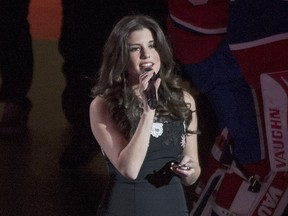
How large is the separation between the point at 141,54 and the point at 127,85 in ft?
0.24

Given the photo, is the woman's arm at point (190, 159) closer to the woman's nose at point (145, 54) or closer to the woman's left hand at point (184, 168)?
the woman's left hand at point (184, 168)

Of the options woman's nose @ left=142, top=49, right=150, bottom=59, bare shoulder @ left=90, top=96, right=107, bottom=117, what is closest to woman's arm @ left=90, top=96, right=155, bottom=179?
bare shoulder @ left=90, top=96, right=107, bottom=117

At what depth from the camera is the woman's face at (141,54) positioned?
75.0 inches

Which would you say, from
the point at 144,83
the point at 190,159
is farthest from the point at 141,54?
the point at 190,159

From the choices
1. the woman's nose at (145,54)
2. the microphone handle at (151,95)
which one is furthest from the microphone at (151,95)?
the woman's nose at (145,54)

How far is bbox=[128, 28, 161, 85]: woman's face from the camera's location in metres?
1.90

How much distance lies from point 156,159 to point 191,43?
266mm

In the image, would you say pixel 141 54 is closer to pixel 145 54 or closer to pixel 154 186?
pixel 145 54

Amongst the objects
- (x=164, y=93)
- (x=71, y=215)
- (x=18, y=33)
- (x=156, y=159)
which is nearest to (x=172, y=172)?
(x=156, y=159)

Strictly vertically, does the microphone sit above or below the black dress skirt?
above

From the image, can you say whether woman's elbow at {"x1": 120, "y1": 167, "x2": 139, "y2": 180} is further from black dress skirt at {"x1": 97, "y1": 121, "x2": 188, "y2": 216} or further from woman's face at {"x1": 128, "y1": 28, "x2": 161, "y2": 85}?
woman's face at {"x1": 128, "y1": 28, "x2": 161, "y2": 85}

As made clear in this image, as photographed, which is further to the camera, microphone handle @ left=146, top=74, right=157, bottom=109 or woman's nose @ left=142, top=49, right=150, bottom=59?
woman's nose @ left=142, top=49, right=150, bottom=59

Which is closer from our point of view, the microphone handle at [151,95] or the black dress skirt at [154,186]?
the microphone handle at [151,95]

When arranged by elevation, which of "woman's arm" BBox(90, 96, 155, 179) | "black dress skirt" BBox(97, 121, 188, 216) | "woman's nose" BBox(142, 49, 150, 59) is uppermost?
"woman's nose" BBox(142, 49, 150, 59)
